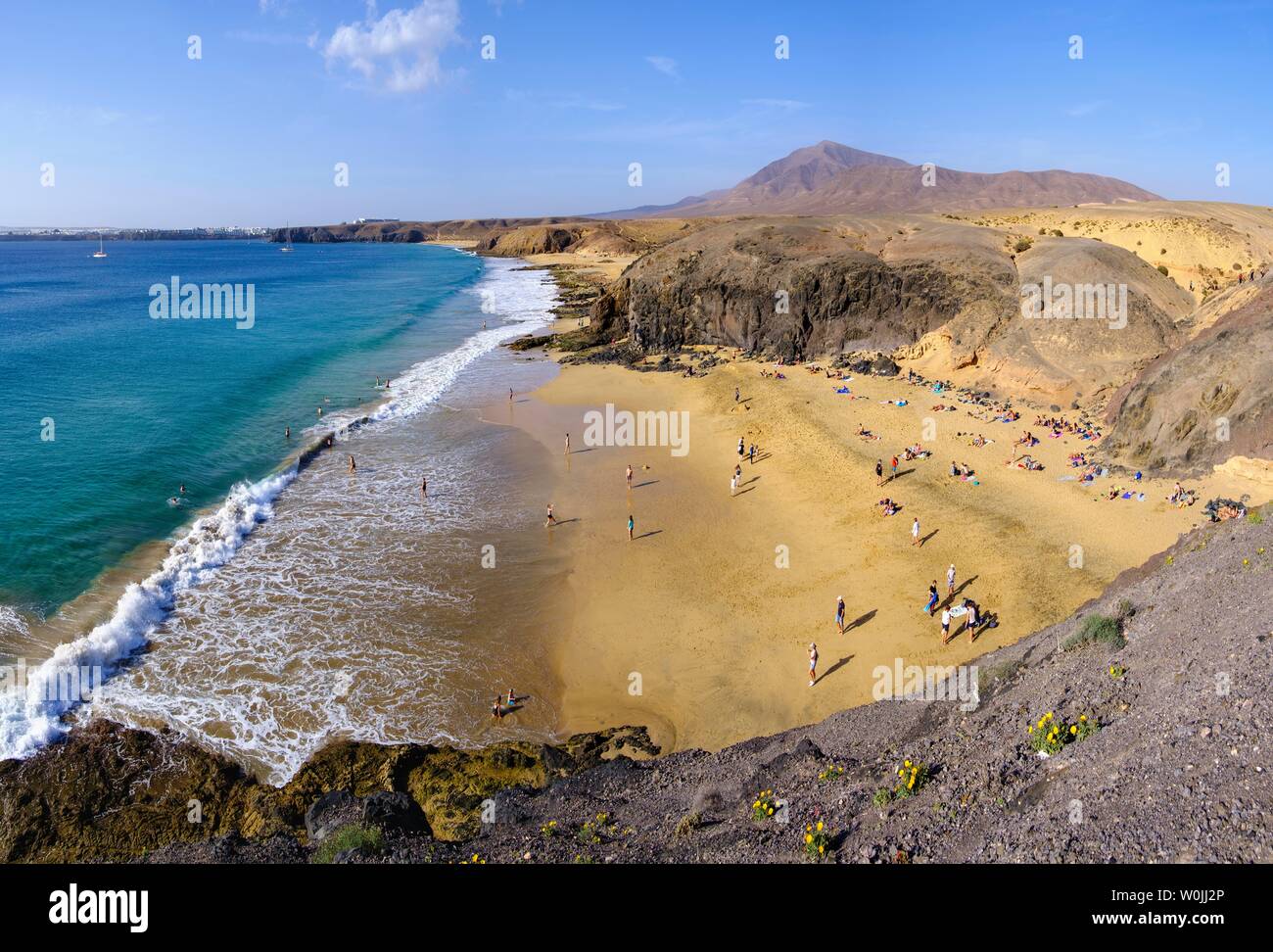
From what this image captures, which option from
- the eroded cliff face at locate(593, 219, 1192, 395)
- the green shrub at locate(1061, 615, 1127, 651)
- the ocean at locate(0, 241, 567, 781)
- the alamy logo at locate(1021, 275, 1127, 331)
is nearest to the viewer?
the green shrub at locate(1061, 615, 1127, 651)

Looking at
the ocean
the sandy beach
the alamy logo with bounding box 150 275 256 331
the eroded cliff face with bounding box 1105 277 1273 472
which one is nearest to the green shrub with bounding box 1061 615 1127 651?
the sandy beach

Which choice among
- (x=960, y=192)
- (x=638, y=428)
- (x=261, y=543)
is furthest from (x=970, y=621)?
(x=960, y=192)

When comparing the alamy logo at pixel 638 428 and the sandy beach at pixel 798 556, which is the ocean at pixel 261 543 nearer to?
the sandy beach at pixel 798 556

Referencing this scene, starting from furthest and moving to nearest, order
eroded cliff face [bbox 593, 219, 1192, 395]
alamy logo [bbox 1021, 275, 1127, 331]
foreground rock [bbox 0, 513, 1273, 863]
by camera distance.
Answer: alamy logo [bbox 1021, 275, 1127, 331], eroded cliff face [bbox 593, 219, 1192, 395], foreground rock [bbox 0, 513, 1273, 863]

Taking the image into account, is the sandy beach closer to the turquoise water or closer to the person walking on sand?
the person walking on sand

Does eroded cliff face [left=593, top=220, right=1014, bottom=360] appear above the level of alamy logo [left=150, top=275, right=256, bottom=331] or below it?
below

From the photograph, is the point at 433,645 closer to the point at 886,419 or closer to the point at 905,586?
the point at 905,586
